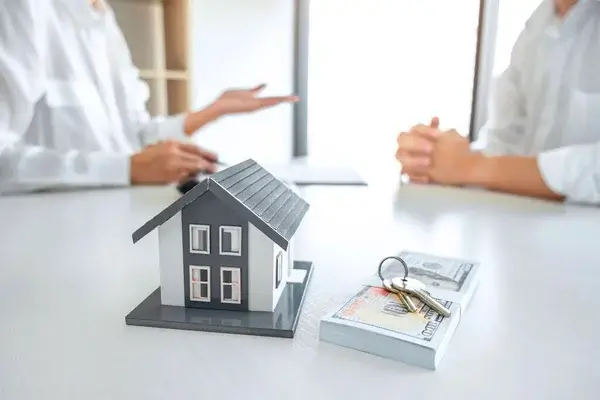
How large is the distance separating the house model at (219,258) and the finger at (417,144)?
2.31 ft

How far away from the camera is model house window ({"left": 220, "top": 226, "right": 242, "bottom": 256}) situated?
16.3 inches

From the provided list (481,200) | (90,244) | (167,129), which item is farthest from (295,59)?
(90,244)

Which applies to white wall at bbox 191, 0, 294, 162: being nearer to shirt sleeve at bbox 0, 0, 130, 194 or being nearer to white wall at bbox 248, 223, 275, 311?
shirt sleeve at bbox 0, 0, 130, 194

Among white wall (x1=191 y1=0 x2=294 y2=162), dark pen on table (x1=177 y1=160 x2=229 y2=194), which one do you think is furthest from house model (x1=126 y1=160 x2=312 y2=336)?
white wall (x1=191 y1=0 x2=294 y2=162)

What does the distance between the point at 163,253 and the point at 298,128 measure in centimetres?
207

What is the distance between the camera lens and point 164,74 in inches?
73.2

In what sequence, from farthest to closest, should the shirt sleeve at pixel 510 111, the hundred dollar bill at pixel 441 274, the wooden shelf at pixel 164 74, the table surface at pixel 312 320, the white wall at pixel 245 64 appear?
the white wall at pixel 245 64 < the wooden shelf at pixel 164 74 < the shirt sleeve at pixel 510 111 < the hundred dollar bill at pixel 441 274 < the table surface at pixel 312 320

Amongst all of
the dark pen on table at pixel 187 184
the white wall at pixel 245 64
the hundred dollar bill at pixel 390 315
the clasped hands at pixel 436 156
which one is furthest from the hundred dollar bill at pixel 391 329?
the white wall at pixel 245 64

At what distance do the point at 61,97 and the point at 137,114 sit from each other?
270 mm

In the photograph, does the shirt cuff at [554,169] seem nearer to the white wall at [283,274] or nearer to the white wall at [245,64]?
the white wall at [283,274]

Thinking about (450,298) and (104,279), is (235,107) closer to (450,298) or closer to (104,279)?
(104,279)

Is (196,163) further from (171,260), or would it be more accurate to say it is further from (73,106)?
(171,260)

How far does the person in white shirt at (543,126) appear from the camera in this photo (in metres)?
0.96

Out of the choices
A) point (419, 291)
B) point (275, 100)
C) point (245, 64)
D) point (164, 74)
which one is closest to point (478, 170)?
point (275, 100)
